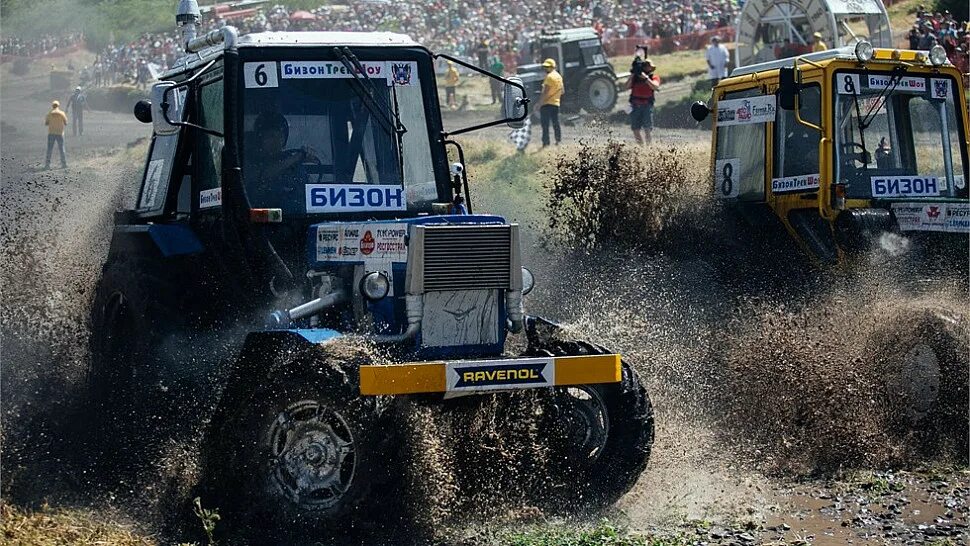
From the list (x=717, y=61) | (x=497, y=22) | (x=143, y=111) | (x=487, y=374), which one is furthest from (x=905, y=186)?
(x=497, y=22)

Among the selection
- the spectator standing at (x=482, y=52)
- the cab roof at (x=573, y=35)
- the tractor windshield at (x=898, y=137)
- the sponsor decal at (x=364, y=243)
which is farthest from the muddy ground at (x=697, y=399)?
the spectator standing at (x=482, y=52)

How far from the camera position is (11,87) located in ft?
80.0

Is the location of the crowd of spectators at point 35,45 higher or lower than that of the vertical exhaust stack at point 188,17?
higher

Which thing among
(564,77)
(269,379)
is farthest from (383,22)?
(269,379)

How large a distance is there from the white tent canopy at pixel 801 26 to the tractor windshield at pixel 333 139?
17406 mm

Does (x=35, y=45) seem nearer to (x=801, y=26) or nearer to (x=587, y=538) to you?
(x=587, y=538)

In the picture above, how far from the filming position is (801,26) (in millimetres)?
26844

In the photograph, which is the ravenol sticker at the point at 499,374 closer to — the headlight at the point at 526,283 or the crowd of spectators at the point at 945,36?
the headlight at the point at 526,283

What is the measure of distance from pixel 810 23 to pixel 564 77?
748 centimetres

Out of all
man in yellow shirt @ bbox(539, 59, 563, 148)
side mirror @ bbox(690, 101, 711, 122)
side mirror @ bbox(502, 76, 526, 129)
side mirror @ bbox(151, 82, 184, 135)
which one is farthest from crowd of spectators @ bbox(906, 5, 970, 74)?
side mirror @ bbox(151, 82, 184, 135)

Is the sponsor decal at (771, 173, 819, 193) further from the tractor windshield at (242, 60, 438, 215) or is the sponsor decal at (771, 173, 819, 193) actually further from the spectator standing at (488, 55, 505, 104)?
the spectator standing at (488, 55, 505, 104)

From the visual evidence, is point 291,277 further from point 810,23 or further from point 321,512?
point 810,23

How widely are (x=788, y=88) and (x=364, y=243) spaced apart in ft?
14.5

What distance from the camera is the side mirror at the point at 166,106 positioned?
7473 millimetres
